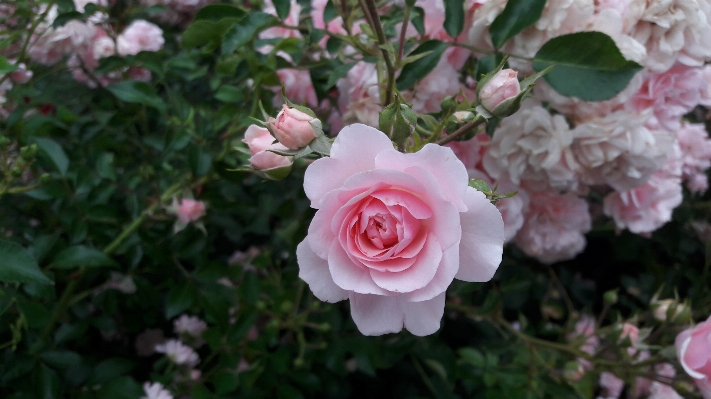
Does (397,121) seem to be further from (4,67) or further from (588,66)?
(4,67)

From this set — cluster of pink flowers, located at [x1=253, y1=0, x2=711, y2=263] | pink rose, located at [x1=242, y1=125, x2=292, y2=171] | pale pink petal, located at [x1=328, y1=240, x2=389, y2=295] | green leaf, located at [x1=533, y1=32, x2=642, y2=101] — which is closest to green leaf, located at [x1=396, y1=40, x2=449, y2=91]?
cluster of pink flowers, located at [x1=253, y1=0, x2=711, y2=263]

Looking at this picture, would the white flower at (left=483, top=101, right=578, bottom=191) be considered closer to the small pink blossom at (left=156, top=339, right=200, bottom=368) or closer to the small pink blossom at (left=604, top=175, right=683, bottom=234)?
the small pink blossom at (left=604, top=175, right=683, bottom=234)

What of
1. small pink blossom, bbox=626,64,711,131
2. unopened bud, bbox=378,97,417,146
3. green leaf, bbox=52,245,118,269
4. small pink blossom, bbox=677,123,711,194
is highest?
unopened bud, bbox=378,97,417,146

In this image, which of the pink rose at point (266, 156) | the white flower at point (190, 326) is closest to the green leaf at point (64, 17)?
the pink rose at point (266, 156)

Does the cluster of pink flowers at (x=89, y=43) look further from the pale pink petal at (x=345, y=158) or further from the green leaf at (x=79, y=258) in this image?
the pale pink petal at (x=345, y=158)

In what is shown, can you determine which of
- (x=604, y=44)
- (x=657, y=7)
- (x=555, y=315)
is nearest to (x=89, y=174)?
(x=604, y=44)
